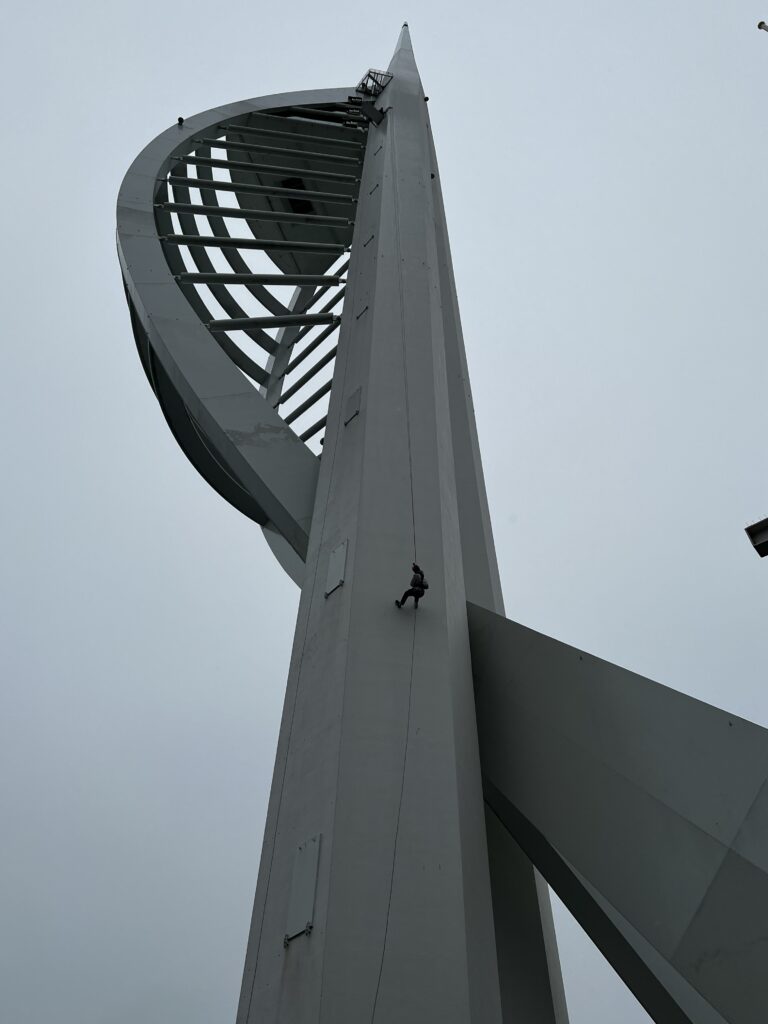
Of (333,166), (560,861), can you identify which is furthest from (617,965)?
(333,166)

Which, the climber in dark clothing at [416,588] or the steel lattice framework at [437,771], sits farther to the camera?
the climber in dark clothing at [416,588]

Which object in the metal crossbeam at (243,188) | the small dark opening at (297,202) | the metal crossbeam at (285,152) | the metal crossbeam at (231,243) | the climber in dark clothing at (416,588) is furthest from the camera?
the small dark opening at (297,202)

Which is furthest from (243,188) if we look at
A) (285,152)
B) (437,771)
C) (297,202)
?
(437,771)

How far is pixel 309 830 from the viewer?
16.0ft

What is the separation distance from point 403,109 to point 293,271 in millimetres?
4566

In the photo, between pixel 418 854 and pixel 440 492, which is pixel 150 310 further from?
pixel 418 854

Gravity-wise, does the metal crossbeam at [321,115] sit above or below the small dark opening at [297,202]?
above

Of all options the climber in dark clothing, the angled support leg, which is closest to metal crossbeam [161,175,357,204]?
the climber in dark clothing

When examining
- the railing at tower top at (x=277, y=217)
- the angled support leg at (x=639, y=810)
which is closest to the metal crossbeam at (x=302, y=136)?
the railing at tower top at (x=277, y=217)

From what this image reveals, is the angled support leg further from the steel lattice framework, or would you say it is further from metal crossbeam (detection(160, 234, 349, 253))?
metal crossbeam (detection(160, 234, 349, 253))

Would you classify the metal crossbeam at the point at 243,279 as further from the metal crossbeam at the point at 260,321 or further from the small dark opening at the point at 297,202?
the small dark opening at the point at 297,202

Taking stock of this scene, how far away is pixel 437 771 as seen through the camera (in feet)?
16.6

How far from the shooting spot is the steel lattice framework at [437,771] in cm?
420

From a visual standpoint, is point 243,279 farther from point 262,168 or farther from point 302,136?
point 302,136
